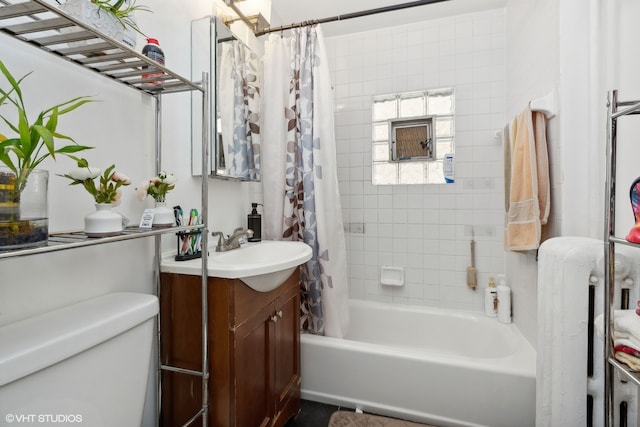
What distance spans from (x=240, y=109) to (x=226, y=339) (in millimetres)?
1183

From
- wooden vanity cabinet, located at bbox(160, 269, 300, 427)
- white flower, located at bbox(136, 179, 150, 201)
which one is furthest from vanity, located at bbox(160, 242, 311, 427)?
white flower, located at bbox(136, 179, 150, 201)

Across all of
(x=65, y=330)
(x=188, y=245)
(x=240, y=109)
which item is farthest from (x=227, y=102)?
(x=65, y=330)

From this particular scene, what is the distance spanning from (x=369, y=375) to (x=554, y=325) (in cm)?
89

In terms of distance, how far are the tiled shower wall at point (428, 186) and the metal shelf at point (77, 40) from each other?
5.07ft

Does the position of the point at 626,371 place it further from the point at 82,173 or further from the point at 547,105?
the point at 82,173

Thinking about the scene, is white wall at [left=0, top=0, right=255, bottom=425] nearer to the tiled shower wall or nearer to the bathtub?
the bathtub

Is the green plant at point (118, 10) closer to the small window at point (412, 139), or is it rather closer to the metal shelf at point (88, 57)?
the metal shelf at point (88, 57)

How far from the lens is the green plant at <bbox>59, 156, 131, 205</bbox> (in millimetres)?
706

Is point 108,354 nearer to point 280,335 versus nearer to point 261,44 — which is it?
point 280,335

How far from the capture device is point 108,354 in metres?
0.71

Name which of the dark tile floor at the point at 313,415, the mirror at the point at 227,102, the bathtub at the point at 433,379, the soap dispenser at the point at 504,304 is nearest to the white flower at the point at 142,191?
the mirror at the point at 227,102

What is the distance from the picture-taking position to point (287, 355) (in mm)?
1406

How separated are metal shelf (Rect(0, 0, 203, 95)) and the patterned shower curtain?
467 millimetres

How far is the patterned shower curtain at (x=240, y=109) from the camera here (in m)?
1.52
